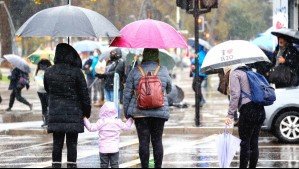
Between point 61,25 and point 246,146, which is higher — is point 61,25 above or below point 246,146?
above

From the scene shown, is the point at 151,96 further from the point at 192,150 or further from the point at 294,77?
the point at 294,77

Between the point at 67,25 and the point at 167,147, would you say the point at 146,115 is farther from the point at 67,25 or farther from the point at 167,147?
the point at 167,147

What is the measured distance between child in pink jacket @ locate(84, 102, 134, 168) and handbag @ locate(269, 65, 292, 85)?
6.83m

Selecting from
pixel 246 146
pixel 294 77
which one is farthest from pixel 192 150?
pixel 246 146

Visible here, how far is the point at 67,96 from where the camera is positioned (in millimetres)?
11680

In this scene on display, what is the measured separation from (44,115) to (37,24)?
8.50m

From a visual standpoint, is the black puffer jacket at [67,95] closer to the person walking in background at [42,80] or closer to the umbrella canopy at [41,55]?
the person walking in background at [42,80]

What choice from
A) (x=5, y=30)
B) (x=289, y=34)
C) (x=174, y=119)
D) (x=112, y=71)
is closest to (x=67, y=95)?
(x=289, y=34)

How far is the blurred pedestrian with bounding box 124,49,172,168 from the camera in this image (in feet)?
38.9

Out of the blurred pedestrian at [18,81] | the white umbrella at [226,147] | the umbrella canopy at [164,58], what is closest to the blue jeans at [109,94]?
the umbrella canopy at [164,58]

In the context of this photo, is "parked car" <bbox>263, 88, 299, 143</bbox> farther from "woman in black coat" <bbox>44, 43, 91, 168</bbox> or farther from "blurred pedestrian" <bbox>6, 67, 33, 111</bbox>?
"blurred pedestrian" <bbox>6, 67, 33, 111</bbox>

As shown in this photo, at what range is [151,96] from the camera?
11781 millimetres

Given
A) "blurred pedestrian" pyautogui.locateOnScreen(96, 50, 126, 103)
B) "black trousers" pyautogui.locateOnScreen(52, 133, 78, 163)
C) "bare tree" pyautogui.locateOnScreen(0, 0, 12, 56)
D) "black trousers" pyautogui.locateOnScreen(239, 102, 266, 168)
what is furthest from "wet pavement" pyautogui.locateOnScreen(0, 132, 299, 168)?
"bare tree" pyautogui.locateOnScreen(0, 0, 12, 56)

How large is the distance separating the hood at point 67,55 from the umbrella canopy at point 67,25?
1.82 feet
